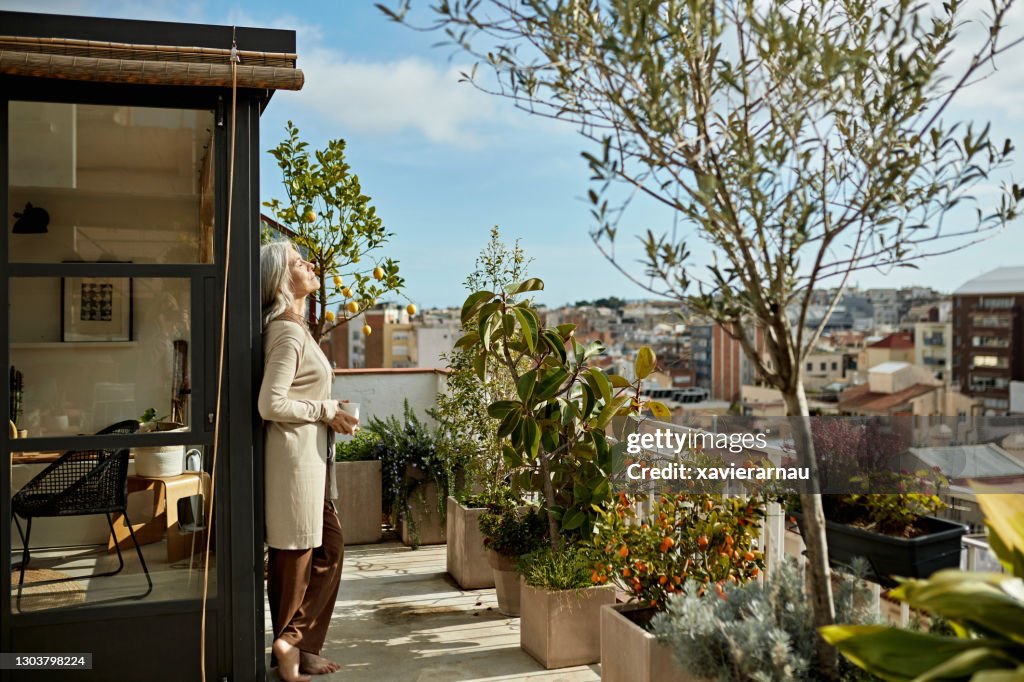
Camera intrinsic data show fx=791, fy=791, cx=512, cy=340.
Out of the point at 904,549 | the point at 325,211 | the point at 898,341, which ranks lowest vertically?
the point at 904,549

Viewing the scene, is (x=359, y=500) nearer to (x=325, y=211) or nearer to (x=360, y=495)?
(x=360, y=495)

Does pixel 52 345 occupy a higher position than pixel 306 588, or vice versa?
pixel 52 345

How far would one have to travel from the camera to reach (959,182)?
1821 mm

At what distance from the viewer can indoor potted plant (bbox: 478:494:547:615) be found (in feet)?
12.1

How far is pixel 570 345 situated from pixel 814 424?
1.09m

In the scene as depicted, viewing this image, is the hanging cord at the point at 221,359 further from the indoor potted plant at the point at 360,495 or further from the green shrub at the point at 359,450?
the green shrub at the point at 359,450

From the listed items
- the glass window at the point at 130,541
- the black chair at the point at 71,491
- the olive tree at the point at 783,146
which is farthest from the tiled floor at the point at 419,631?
the olive tree at the point at 783,146

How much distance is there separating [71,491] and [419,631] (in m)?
1.62

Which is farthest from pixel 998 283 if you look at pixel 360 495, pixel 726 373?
pixel 360 495

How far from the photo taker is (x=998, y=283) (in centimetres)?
4972

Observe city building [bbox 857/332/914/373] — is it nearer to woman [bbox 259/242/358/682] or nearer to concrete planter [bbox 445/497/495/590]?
concrete planter [bbox 445/497/495/590]

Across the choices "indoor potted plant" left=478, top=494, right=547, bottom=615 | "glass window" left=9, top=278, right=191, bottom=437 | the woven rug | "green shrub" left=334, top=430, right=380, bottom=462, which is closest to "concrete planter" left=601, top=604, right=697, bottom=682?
"indoor potted plant" left=478, top=494, right=547, bottom=615

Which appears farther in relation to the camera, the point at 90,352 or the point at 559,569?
the point at 559,569

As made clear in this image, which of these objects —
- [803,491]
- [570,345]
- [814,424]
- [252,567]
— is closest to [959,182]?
[803,491]
